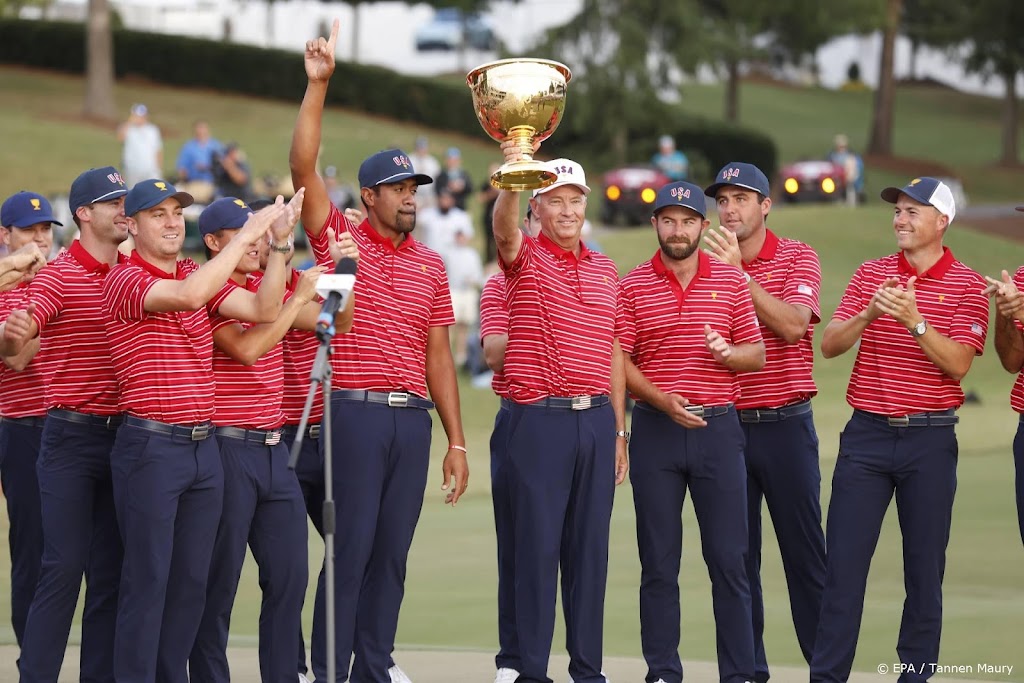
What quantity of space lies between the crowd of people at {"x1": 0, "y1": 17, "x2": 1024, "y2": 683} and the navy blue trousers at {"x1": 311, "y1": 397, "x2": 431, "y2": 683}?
0.4 inches

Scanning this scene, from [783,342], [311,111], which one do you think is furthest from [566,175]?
[783,342]

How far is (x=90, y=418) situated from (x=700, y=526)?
2793mm

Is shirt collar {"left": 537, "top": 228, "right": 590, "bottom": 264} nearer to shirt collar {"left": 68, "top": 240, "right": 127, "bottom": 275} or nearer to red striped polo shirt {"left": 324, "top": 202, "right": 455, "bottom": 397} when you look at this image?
red striped polo shirt {"left": 324, "top": 202, "right": 455, "bottom": 397}

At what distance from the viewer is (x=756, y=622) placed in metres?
7.81

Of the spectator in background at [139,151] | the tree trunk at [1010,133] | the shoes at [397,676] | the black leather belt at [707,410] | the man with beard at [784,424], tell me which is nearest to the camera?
the black leather belt at [707,410]

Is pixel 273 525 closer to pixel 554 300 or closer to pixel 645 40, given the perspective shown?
pixel 554 300

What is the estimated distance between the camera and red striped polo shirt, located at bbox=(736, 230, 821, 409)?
7.80 metres

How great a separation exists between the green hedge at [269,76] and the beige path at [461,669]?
120 ft

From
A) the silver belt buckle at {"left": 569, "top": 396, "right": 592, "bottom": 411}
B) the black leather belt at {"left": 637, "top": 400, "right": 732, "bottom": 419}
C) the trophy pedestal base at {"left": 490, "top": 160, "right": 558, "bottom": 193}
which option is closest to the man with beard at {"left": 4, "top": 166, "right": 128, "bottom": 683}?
the trophy pedestal base at {"left": 490, "top": 160, "right": 558, "bottom": 193}

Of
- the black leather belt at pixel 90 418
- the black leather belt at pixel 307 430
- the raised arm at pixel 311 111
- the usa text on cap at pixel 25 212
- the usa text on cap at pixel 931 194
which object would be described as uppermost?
the raised arm at pixel 311 111

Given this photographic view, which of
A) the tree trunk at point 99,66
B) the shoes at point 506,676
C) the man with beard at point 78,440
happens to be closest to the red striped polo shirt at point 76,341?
the man with beard at point 78,440

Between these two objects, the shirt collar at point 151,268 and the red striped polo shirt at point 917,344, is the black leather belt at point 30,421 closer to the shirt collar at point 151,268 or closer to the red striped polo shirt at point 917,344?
the shirt collar at point 151,268

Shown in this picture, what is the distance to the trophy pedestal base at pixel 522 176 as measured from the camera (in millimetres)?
6397

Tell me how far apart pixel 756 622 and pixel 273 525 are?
2557 millimetres
